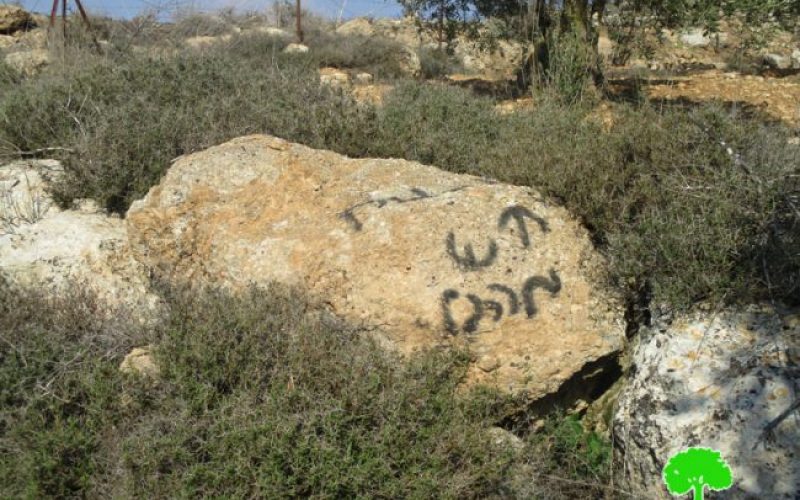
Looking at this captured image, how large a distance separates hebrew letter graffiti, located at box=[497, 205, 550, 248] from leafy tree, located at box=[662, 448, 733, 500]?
4.87ft

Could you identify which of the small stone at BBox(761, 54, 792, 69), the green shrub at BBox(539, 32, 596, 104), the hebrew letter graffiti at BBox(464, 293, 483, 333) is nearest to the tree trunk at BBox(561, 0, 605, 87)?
the green shrub at BBox(539, 32, 596, 104)

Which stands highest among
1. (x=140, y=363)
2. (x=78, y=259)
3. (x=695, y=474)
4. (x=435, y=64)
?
(x=435, y=64)

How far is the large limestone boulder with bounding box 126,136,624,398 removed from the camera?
3.05 m

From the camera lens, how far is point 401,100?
5.34 meters

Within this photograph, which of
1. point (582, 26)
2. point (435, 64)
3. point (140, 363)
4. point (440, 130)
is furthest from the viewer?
point (435, 64)

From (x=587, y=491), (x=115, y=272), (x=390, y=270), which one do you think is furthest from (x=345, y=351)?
(x=115, y=272)

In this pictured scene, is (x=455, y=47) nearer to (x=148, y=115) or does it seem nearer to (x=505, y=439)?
(x=148, y=115)

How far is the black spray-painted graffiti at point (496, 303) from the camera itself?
304cm

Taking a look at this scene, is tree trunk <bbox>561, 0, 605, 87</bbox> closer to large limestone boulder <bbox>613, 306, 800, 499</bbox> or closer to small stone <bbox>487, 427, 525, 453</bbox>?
large limestone boulder <bbox>613, 306, 800, 499</bbox>

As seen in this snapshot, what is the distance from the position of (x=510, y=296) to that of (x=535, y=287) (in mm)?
140

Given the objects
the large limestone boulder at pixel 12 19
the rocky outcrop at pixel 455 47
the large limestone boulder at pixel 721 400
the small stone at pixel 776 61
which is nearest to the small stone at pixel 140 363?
the large limestone boulder at pixel 721 400

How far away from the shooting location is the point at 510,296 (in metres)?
3.12

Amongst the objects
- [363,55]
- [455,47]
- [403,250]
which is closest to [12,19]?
[363,55]

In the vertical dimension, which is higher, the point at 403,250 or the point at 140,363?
the point at 403,250
